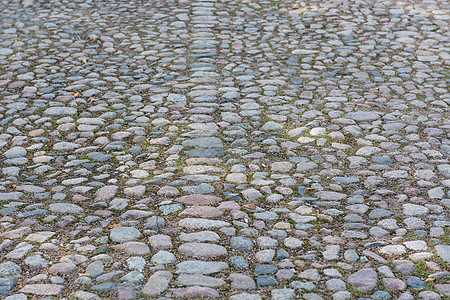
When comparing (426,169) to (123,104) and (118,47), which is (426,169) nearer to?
(123,104)

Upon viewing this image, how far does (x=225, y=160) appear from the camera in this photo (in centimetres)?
455

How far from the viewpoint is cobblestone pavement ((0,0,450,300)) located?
3143 millimetres

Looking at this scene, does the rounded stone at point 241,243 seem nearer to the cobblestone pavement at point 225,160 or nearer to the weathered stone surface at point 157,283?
the cobblestone pavement at point 225,160

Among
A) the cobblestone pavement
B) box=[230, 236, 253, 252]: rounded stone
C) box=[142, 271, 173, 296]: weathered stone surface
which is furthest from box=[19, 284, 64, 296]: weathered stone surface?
box=[230, 236, 253, 252]: rounded stone

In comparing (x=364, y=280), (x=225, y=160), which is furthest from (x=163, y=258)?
(x=225, y=160)

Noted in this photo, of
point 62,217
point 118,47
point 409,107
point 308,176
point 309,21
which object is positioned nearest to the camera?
point 62,217

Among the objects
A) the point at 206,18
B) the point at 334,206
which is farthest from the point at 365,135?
the point at 206,18

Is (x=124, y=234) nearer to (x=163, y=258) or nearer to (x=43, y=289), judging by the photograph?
(x=163, y=258)

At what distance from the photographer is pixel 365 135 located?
4984mm

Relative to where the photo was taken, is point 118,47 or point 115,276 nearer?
point 115,276

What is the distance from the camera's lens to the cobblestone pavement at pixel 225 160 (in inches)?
124

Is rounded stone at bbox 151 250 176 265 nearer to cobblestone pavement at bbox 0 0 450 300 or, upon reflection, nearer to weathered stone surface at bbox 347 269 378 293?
cobblestone pavement at bbox 0 0 450 300

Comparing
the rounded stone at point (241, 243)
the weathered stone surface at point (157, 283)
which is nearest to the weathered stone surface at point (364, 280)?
the rounded stone at point (241, 243)

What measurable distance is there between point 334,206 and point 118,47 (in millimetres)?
4668
